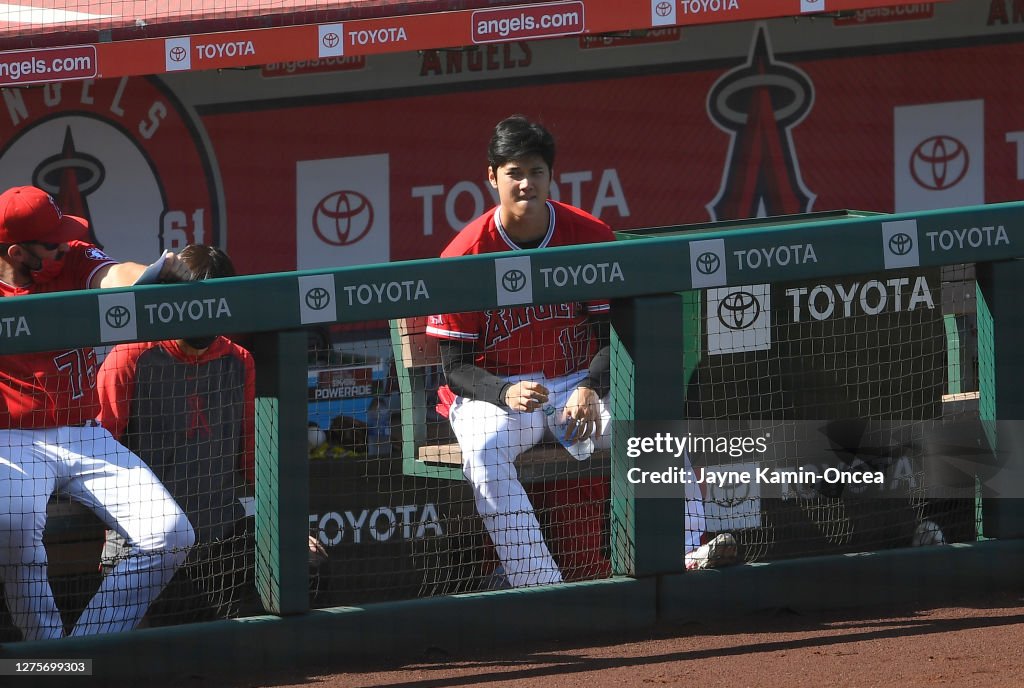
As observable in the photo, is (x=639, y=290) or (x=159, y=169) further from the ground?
(x=159, y=169)

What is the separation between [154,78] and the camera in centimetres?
600

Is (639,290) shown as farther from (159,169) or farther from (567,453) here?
(159,169)

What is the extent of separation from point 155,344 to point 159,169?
98.2 inches

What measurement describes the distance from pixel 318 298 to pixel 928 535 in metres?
1.80

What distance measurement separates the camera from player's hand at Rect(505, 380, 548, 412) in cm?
357

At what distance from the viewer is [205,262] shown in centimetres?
366

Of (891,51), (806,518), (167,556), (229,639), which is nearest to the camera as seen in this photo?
(229,639)

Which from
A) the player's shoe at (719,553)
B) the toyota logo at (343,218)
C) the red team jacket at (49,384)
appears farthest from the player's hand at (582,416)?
the toyota logo at (343,218)

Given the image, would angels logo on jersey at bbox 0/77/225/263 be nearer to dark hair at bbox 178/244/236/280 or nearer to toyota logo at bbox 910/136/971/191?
dark hair at bbox 178/244/236/280

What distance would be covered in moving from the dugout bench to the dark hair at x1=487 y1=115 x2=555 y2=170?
0.52 m

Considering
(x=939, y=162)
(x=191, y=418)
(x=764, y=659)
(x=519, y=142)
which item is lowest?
(x=764, y=659)

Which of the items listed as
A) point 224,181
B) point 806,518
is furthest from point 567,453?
point 224,181

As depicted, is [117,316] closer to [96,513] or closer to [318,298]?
[318,298]
